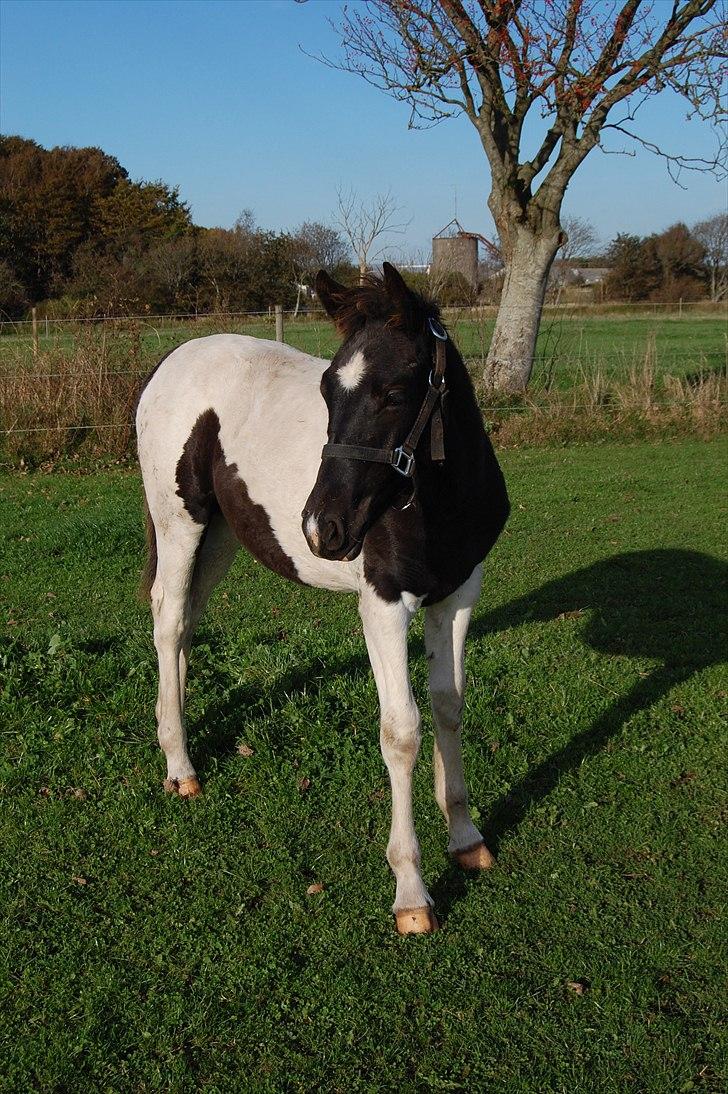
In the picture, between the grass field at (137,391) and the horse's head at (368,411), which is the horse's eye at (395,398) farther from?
the grass field at (137,391)

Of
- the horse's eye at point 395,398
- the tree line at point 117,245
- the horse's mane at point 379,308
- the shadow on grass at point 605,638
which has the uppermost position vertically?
the tree line at point 117,245

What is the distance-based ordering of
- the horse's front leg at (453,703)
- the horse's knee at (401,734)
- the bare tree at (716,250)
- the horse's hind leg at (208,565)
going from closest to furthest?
the horse's knee at (401,734) < the horse's front leg at (453,703) < the horse's hind leg at (208,565) < the bare tree at (716,250)

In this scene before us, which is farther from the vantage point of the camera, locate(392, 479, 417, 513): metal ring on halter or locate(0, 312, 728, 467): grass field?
locate(0, 312, 728, 467): grass field

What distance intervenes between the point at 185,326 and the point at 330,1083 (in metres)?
12.8

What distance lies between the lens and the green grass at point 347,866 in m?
2.75

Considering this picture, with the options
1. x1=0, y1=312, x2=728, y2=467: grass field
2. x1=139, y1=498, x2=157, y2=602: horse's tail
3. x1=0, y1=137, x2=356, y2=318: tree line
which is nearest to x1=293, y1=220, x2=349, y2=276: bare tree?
x1=0, y1=137, x2=356, y2=318: tree line

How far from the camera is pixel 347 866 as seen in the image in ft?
12.1

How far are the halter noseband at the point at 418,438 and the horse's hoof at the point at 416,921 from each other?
5.22 ft

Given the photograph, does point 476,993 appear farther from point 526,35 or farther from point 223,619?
point 526,35

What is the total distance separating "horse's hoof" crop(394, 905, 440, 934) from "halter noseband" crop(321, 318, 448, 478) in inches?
62.6

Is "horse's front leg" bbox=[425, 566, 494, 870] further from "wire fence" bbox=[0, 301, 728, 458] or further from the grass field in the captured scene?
"wire fence" bbox=[0, 301, 728, 458]

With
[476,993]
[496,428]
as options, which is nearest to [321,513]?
[476,993]


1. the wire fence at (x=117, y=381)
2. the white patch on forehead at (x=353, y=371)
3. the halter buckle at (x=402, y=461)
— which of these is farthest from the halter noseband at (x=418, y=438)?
the wire fence at (x=117, y=381)

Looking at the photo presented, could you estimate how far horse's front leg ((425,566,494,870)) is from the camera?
11.9 feet
